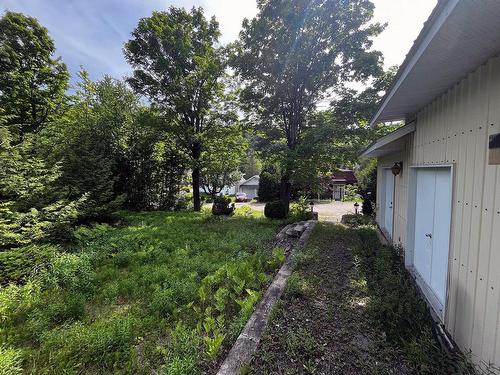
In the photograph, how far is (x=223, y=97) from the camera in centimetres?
1268

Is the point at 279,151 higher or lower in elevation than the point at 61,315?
higher

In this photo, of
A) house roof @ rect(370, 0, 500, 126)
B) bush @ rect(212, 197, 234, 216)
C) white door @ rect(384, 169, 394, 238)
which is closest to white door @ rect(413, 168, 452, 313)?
house roof @ rect(370, 0, 500, 126)

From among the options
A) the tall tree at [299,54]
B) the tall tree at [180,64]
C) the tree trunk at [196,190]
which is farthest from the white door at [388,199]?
the tree trunk at [196,190]

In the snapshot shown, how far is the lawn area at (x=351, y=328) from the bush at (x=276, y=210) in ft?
20.8

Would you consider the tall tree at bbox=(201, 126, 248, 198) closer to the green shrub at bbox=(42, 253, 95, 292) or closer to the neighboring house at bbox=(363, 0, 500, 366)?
the green shrub at bbox=(42, 253, 95, 292)

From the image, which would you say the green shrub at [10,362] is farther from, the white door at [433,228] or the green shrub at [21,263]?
the white door at [433,228]

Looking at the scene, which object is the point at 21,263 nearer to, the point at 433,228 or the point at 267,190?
the point at 433,228

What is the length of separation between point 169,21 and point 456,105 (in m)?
13.1

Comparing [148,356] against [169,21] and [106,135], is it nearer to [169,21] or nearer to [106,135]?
[106,135]

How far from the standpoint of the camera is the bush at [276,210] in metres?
10.6

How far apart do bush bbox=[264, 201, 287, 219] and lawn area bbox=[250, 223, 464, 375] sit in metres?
6.35

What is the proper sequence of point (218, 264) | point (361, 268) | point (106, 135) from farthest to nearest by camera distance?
point (106, 135) < point (218, 264) < point (361, 268)

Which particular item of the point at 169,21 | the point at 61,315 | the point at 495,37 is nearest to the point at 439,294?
the point at 495,37

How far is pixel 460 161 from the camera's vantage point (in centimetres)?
245
